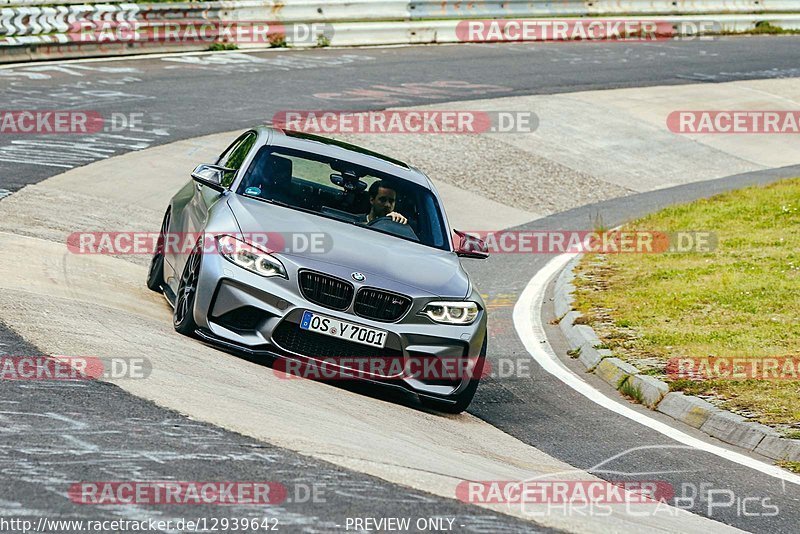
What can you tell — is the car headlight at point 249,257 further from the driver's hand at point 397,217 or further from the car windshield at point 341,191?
the driver's hand at point 397,217

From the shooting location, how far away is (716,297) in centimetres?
1222

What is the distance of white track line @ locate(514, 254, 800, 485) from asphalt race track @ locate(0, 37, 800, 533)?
12 centimetres

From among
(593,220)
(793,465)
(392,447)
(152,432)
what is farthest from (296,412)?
(593,220)

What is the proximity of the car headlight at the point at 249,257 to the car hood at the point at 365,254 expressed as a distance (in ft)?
0.36

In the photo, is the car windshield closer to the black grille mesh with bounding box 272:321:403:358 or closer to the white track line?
the black grille mesh with bounding box 272:321:403:358

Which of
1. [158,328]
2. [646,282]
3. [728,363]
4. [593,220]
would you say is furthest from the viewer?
[593,220]

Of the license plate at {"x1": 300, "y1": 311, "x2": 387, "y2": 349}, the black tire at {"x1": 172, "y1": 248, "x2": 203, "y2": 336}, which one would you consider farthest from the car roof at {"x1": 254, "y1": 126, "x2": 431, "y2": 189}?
the license plate at {"x1": 300, "y1": 311, "x2": 387, "y2": 349}

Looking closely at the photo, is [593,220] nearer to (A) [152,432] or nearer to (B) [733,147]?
(B) [733,147]

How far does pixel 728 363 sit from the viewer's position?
995cm

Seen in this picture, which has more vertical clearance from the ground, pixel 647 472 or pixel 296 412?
pixel 296 412

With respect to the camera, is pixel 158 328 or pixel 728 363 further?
pixel 728 363

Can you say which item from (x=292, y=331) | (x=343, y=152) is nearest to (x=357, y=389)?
(x=292, y=331)

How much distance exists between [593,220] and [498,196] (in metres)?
1.48

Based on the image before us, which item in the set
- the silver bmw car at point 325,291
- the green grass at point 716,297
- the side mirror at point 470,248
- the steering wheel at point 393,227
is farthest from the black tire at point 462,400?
the green grass at point 716,297
